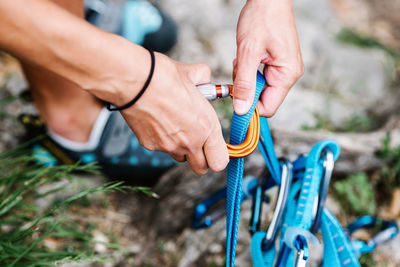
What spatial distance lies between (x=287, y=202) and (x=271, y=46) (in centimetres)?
47

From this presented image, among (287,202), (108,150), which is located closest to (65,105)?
(108,150)

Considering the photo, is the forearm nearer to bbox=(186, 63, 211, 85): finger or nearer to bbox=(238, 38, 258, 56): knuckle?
bbox=(186, 63, 211, 85): finger

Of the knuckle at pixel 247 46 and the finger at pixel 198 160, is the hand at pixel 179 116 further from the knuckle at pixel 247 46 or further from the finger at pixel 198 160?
the knuckle at pixel 247 46

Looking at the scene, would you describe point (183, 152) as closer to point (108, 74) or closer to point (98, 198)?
point (108, 74)

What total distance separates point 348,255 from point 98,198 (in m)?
1.20

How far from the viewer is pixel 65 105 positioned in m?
1.54

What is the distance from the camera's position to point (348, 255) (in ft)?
2.92

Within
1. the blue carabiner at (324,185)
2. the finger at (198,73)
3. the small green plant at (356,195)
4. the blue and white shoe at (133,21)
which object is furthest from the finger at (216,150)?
the blue and white shoe at (133,21)

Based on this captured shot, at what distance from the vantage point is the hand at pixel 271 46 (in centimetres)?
95

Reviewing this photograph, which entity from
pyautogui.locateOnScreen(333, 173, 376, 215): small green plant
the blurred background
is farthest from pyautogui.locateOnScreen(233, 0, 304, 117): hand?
pyautogui.locateOnScreen(333, 173, 376, 215): small green plant

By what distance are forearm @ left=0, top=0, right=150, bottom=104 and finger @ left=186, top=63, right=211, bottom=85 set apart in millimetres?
143

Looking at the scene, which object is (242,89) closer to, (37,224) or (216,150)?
(216,150)

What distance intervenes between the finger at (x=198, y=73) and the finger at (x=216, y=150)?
0.15 meters

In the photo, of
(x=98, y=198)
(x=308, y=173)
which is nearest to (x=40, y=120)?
(x=98, y=198)
